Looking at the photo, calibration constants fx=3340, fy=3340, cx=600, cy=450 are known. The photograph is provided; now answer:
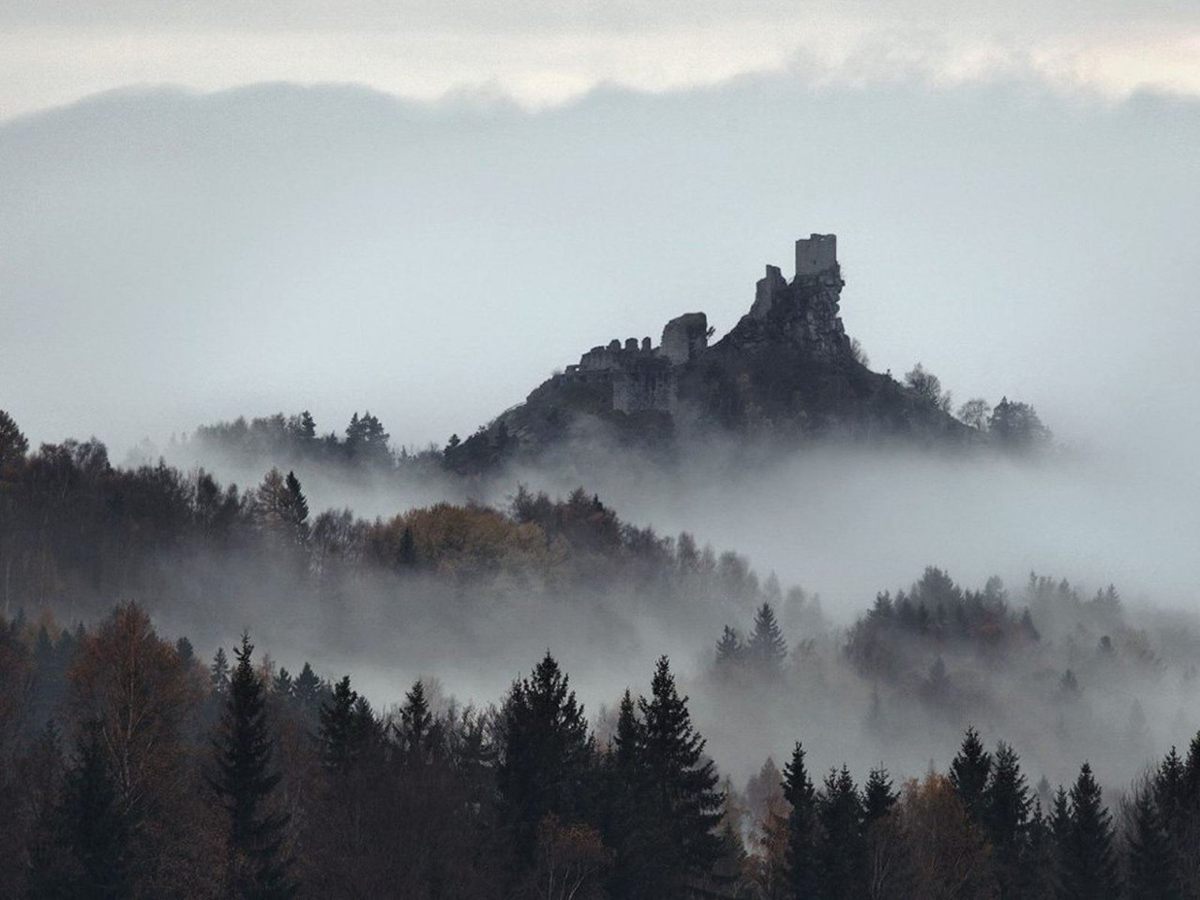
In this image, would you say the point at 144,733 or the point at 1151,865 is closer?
the point at 144,733

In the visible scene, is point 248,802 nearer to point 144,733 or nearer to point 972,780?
point 144,733

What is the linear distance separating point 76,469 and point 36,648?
52.4 m

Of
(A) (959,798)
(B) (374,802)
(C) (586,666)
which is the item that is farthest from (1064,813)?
(C) (586,666)

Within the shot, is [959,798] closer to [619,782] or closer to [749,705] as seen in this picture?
[619,782]

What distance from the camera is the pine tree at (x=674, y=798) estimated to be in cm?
9056

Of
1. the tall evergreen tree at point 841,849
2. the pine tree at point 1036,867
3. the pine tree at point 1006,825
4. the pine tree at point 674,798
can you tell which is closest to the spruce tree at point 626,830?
the pine tree at point 674,798

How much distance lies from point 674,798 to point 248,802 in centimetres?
1480

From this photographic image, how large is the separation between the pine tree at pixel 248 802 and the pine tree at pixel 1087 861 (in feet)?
82.9

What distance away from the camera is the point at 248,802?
3356 inches

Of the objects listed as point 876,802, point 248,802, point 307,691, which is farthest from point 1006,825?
point 307,691

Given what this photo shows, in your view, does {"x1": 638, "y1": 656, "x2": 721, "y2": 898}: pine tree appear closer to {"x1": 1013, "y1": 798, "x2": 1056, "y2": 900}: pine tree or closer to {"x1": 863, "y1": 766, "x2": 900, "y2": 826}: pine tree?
{"x1": 863, "y1": 766, "x2": 900, "y2": 826}: pine tree

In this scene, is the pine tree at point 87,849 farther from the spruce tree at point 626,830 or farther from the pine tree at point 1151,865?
the pine tree at point 1151,865

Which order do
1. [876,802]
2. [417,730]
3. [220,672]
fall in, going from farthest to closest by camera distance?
[220,672], [876,802], [417,730]

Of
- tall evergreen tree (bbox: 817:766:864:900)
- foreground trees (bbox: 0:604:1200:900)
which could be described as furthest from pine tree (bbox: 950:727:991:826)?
tall evergreen tree (bbox: 817:766:864:900)
